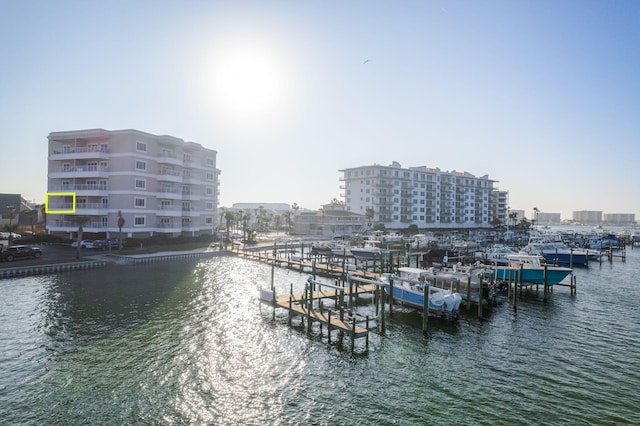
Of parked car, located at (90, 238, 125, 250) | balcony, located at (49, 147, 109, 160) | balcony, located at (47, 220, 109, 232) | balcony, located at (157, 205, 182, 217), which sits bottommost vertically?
parked car, located at (90, 238, 125, 250)

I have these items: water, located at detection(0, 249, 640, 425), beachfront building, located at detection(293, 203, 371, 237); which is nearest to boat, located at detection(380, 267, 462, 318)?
water, located at detection(0, 249, 640, 425)

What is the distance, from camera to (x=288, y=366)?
19734 millimetres

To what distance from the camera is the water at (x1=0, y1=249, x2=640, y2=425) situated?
15.5 m

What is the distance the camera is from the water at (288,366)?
15.5 meters

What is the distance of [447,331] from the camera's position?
2605 centimetres

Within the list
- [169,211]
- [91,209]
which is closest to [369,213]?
[169,211]

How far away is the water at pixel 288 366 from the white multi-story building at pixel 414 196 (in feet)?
278

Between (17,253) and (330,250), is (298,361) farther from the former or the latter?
(17,253)

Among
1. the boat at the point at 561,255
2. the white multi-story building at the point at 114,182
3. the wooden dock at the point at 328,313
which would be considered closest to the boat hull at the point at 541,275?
the wooden dock at the point at 328,313

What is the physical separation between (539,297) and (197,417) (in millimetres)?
35405

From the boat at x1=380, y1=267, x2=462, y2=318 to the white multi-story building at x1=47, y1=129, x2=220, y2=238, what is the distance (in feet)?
160

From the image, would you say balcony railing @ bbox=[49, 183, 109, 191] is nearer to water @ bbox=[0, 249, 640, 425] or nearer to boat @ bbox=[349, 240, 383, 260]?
water @ bbox=[0, 249, 640, 425]

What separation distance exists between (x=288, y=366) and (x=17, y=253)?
44919mm

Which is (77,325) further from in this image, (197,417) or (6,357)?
(197,417)
